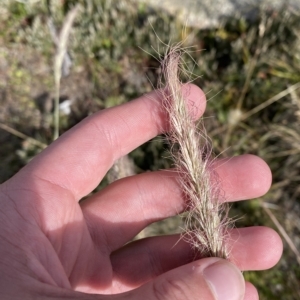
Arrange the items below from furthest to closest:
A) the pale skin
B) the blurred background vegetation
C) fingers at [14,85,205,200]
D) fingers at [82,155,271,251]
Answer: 1. the blurred background vegetation
2. fingers at [82,155,271,251]
3. fingers at [14,85,205,200]
4. the pale skin

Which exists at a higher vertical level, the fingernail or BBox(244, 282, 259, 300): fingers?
the fingernail

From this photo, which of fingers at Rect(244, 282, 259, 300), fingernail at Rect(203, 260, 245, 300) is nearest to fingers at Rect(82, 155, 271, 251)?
fingers at Rect(244, 282, 259, 300)

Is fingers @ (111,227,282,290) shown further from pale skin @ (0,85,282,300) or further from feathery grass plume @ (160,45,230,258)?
feathery grass plume @ (160,45,230,258)

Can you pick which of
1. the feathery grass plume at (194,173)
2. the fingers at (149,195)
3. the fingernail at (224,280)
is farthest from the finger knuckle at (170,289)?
the fingers at (149,195)

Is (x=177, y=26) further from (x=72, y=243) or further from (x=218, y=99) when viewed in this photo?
(x=72, y=243)

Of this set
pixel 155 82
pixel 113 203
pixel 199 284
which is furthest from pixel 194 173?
pixel 155 82

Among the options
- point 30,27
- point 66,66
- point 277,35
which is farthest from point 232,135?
point 30,27

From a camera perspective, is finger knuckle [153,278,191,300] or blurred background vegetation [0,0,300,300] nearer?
finger knuckle [153,278,191,300]

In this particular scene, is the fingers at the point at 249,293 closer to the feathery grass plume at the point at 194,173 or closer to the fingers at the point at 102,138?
the feathery grass plume at the point at 194,173
